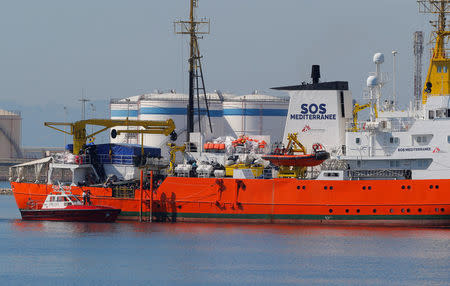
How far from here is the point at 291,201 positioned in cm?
4584

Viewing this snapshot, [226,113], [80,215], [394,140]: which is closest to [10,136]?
[226,113]

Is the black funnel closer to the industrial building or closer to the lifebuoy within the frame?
the lifebuoy

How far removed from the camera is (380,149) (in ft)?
150

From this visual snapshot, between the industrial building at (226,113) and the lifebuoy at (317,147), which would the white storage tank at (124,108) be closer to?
the industrial building at (226,113)

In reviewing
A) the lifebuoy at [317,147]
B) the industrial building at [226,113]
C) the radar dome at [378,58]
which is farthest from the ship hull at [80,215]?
the industrial building at [226,113]

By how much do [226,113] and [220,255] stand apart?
5830 centimetres

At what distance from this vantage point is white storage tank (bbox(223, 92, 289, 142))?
310 ft

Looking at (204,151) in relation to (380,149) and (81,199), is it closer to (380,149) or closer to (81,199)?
(81,199)

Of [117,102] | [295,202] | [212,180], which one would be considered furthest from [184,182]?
[117,102]

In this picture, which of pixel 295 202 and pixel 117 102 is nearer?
pixel 295 202

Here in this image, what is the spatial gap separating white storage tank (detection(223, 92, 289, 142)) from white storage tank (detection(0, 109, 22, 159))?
138 ft

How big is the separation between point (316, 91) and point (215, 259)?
1450cm

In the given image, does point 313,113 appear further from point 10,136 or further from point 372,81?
point 10,136

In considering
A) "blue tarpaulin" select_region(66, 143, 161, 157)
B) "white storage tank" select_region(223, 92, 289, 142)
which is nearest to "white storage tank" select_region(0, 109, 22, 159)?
"white storage tank" select_region(223, 92, 289, 142)
